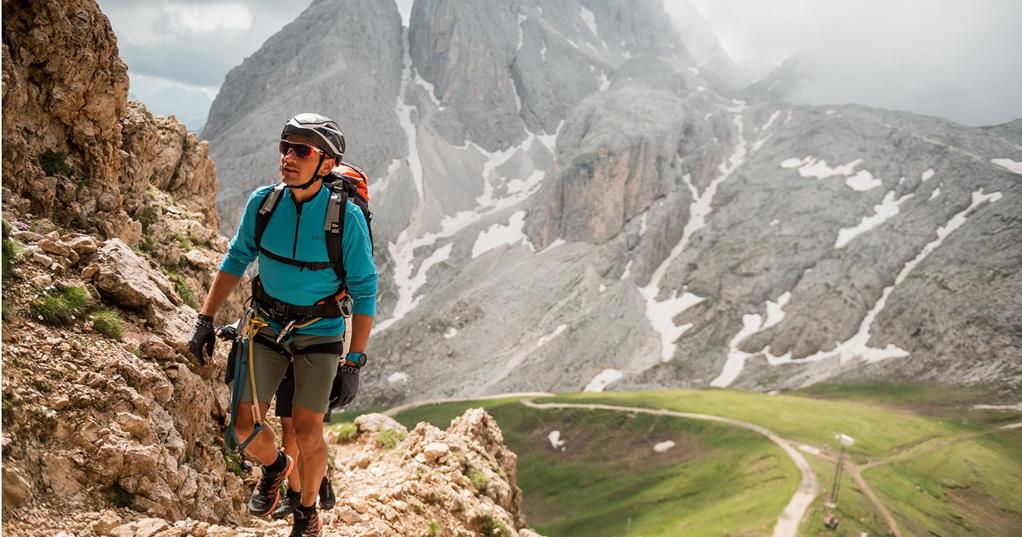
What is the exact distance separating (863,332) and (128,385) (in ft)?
494

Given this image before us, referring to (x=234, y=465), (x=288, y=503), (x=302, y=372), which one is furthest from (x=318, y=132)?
(x=234, y=465)

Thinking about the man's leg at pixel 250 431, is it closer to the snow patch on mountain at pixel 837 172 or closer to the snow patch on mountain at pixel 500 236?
→ the snow patch on mountain at pixel 500 236

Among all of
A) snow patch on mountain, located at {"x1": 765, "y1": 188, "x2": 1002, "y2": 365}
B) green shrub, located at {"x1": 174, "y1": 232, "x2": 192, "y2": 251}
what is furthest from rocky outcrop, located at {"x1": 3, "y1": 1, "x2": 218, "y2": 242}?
snow patch on mountain, located at {"x1": 765, "y1": 188, "x2": 1002, "y2": 365}

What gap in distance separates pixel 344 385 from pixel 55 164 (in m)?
8.89

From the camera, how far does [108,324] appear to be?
8305 mm

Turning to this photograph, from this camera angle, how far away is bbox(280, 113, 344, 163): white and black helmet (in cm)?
696

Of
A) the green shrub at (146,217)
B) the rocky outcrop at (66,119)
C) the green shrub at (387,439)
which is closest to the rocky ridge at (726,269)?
the green shrub at (387,439)

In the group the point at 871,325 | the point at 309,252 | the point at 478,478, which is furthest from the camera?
the point at 871,325

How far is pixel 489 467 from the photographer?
1662cm

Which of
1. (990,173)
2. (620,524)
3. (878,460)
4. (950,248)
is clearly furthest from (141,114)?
(990,173)

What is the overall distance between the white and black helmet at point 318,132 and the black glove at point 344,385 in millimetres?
2637

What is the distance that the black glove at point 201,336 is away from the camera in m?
7.39

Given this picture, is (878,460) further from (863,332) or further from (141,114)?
(141,114)

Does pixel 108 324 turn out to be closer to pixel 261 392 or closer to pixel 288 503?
pixel 261 392
